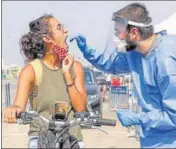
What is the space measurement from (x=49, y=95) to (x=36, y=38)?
17.6 inches

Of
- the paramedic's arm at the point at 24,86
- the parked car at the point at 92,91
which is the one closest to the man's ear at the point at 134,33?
the paramedic's arm at the point at 24,86

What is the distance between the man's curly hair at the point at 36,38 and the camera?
12.0 feet

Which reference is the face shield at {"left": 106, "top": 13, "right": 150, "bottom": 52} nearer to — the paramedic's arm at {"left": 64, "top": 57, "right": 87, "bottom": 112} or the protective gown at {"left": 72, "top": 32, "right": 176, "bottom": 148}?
the protective gown at {"left": 72, "top": 32, "right": 176, "bottom": 148}

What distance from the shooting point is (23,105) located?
3.50 meters

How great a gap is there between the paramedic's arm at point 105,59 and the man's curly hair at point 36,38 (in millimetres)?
616

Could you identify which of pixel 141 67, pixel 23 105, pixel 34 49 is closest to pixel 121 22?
pixel 141 67

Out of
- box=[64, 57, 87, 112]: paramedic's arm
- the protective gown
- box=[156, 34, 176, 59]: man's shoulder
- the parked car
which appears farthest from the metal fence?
box=[64, 57, 87, 112]: paramedic's arm

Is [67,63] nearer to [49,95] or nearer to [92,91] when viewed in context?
[49,95]

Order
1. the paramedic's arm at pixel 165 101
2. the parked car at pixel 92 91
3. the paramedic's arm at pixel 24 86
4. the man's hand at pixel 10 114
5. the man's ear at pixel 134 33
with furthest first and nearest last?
the parked car at pixel 92 91 < the man's ear at pixel 134 33 < the paramedic's arm at pixel 165 101 < the paramedic's arm at pixel 24 86 < the man's hand at pixel 10 114

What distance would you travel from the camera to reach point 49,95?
3.56 meters

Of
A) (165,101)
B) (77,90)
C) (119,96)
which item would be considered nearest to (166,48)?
(165,101)

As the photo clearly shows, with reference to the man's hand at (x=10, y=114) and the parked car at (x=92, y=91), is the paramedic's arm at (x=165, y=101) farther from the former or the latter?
Result: the parked car at (x=92, y=91)

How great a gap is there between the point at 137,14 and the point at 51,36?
27.7 inches

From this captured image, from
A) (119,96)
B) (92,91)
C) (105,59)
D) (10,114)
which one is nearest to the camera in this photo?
(10,114)
